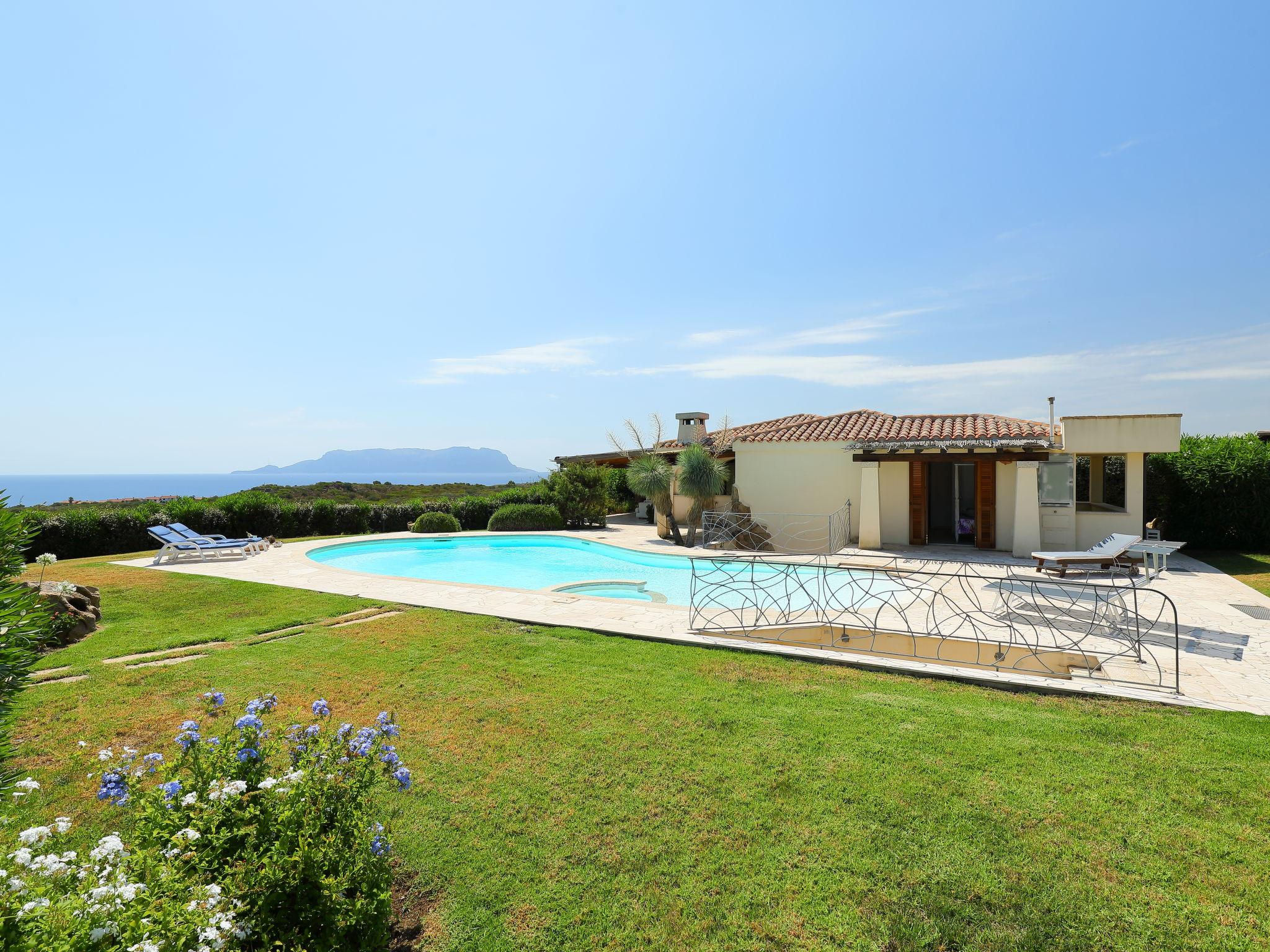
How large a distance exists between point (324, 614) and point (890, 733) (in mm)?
8261

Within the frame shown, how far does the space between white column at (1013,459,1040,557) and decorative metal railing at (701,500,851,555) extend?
408cm

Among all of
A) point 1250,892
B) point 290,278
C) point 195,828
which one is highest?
point 290,278

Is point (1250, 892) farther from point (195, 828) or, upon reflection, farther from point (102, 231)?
point (102, 231)

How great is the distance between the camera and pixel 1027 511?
1444 centimetres

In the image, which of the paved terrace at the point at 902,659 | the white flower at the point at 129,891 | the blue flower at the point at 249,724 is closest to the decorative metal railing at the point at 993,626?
the paved terrace at the point at 902,659

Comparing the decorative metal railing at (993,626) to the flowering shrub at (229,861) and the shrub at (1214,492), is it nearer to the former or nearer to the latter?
the flowering shrub at (229,861)

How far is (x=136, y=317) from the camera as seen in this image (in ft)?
56.9

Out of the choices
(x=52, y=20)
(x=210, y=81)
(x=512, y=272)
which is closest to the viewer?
(x=52, y=20)

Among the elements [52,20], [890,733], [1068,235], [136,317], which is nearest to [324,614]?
[890,733]

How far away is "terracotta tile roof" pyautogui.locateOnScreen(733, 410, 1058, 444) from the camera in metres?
15.4

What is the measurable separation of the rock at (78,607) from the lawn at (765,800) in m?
1.61

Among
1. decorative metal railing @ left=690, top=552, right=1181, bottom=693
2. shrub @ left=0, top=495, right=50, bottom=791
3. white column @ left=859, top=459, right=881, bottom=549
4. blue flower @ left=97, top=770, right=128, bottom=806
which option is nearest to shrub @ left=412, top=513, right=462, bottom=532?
decorative metal railing @ left=690, top=552, right=1181, bottom=693

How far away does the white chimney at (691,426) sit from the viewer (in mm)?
22781

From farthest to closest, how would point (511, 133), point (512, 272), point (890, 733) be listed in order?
point (512, 272) < point (511, 133) < point (890, 733)
